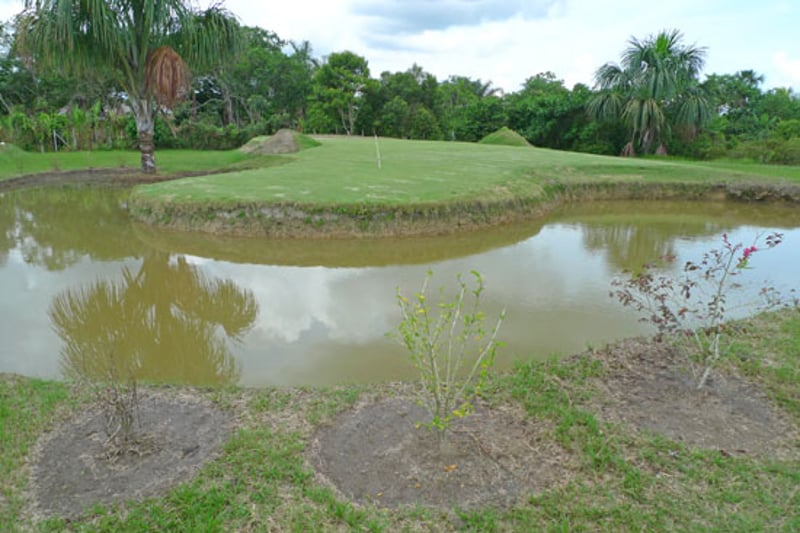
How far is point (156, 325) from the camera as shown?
216 inches

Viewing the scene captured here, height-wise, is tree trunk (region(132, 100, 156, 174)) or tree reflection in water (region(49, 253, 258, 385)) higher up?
tree trunk (region(132, 100, 156, 174))

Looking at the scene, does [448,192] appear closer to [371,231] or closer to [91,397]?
[371,231]

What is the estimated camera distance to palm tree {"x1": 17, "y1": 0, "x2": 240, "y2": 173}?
13023 mm

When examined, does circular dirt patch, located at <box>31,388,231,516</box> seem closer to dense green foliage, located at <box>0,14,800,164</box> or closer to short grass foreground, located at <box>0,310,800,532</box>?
short grass foreground, located at <box>0,310,800,532</box>

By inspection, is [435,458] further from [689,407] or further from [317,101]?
[317,101]

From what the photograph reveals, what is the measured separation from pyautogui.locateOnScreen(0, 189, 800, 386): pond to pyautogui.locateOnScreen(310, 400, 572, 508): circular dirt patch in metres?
1.03

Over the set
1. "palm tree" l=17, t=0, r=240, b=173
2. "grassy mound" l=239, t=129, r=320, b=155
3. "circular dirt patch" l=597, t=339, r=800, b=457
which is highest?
"palm tree" l=17, t=0, r=240, b=173

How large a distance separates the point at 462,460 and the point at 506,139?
23.7m

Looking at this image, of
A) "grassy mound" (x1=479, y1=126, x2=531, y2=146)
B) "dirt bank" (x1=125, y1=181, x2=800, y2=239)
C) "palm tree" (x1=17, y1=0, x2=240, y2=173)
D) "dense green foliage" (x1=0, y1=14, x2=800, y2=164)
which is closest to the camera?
"dirt bank" (x1=125, y1=181, x2=800, y2=239)

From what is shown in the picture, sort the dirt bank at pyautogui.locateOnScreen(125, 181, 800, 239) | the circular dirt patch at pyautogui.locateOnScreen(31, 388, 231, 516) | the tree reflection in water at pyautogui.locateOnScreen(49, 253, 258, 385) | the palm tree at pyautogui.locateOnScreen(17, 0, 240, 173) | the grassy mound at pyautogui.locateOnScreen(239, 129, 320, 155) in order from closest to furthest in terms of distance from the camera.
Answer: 1. the circular dirt patch at pyautogui.locateOnScreen(31, 388, 231, 516)
2. the tree reflection in water at pyautogui.locateOnScreen(49, 253, 258, 385)
3. the dirt bank at pyautogui.locateOnScreen(125, 181, 800, 239)
4. the palm tree at pyautogui.locateOnScreen(17, 0, 240, 173)
5. the grassy mound at pyautogui.locateOnScreen(239, 129, 320, 155)

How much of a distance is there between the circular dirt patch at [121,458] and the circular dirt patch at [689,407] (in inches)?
101

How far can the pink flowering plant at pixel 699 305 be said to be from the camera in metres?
3.85

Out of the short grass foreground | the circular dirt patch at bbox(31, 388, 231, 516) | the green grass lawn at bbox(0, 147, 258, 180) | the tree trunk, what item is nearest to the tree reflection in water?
the short grass foreground

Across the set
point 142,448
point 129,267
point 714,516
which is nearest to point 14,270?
point 129,267
